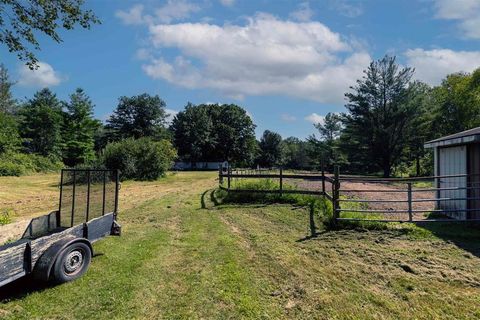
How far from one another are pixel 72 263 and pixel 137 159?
23123 mm

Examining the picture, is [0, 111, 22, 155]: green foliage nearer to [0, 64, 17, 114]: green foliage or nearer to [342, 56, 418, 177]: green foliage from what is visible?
[0, 64, 17, 114]: green foliage

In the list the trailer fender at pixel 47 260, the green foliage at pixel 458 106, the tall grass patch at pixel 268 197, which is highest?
the green foliage at pixel 458 106

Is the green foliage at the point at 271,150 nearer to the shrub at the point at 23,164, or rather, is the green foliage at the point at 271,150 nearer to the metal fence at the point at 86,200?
the shrub at the point at 23,164

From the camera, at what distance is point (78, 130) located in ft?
157

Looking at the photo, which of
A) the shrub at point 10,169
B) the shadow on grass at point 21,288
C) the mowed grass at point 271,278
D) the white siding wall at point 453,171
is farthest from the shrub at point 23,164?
the white siding wall at point 453,171

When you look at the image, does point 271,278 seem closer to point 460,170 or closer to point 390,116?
point 460,170

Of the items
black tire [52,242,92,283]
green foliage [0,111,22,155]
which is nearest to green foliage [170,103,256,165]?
green foliage [0,111,22,155]

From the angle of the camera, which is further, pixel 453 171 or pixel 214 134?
pixel 214 134

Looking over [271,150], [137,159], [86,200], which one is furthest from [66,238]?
[271,150]

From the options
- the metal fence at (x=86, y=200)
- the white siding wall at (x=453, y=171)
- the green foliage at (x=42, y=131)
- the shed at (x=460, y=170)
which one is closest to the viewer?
the metal fence at (x=86, y=200)

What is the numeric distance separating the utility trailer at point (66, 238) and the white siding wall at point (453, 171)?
346 inches

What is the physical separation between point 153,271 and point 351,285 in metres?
3.00

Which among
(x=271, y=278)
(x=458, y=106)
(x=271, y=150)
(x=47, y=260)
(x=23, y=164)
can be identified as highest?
(x=458, y=106)

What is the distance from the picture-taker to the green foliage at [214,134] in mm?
59031
